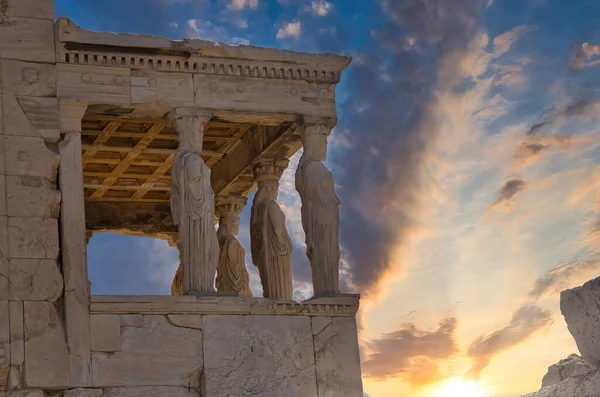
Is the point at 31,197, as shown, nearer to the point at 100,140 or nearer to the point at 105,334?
the point at 105,334

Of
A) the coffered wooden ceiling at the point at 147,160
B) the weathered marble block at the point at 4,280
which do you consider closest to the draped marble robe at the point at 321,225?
the coffered wooden ceiling at the point at 147,160

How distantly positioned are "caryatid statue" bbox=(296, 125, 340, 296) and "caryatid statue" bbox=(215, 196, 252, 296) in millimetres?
3517

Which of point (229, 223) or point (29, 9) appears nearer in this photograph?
point (29, 9)

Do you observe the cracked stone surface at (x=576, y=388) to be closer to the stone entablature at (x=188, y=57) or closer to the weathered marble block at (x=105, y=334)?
the weathered marble block at (x=105, y=334)

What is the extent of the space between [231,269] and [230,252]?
28 centimetres

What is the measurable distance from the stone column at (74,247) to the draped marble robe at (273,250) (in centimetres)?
369

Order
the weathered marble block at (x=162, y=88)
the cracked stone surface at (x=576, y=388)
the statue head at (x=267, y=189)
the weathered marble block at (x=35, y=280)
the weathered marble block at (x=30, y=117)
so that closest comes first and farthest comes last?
the cracked stone surface at (x=576, y=388) → the weathered marble block at (x=35, y=280) → the weathered marble block at (x=30, y=117) → the weathered marble block at (x=162, y=88) → the statue head at (x=267, y=189)

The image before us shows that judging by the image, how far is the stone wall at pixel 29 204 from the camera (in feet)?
51.2

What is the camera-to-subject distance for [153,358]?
16.2 m

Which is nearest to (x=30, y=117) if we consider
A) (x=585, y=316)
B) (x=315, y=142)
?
(x=315, y=142)

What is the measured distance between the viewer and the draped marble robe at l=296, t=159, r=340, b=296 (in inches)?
695

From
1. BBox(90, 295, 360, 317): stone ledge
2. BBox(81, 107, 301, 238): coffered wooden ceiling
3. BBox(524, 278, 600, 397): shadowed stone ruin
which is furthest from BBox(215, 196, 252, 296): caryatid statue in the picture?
BBox(524, 278, 600, 397): shadowed stone ruin

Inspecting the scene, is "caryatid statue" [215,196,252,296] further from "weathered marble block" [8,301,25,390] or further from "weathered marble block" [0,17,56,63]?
"weathered marble block" [8,301,25,390]

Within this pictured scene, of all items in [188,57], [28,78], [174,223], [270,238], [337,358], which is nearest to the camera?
[28,78]
